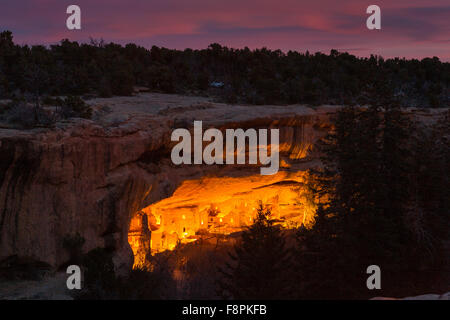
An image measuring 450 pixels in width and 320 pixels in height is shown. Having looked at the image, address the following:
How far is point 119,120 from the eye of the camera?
15.6 meters

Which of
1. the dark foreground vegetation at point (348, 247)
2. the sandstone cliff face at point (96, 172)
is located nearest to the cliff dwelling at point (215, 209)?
the dark foreground vegetation at point (348, 247)

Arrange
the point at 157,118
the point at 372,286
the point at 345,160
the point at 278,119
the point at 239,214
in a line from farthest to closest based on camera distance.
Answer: the point at 239,214, the point at 278,119, the point at 345,160, the point at 157,118, the point at 372,286

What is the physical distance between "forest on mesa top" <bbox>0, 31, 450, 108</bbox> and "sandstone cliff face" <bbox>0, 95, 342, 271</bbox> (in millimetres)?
2592

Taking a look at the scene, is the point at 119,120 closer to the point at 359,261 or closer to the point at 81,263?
the point at 81,263

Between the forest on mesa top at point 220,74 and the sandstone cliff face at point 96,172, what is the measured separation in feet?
8.50

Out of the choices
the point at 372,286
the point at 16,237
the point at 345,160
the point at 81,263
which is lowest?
the point at 372,286

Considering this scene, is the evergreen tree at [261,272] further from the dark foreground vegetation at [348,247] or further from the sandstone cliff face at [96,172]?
the sandstone cliff face at [96,172]

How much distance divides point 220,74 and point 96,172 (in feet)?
74.9

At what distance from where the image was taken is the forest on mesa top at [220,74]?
2077 cm

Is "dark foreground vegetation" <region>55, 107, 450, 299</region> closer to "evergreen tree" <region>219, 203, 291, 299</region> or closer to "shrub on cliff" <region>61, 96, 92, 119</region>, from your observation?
"evergreen tree" <region>219, 203, 291, 299</region>

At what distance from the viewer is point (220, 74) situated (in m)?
35.9

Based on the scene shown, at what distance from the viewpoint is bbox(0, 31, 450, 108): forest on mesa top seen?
2077 cm
